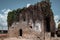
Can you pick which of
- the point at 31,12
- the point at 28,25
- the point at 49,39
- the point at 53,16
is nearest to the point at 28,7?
the point at 31,12

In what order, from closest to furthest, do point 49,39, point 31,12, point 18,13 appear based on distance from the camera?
point 49,39
point 31,12
point 18,13

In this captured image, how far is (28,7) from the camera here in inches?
1271

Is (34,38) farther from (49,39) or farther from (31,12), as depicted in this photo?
(31,12)

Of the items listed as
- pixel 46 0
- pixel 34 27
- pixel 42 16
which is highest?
pixel 46 0

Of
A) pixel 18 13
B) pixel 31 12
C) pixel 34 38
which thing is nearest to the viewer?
pixel 34 38

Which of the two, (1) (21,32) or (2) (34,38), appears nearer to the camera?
(2) (34,38)

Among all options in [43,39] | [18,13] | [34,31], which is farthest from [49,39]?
[18,13]

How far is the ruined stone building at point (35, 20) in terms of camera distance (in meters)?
30.6

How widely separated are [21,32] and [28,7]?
5319 mm

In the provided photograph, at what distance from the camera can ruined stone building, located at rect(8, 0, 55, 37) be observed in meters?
30.6

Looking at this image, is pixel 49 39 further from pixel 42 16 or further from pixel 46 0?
pixel 46 0

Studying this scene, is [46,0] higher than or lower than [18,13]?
higher

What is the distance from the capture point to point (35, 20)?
31109 mm

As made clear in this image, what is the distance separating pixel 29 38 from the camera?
101 feet
